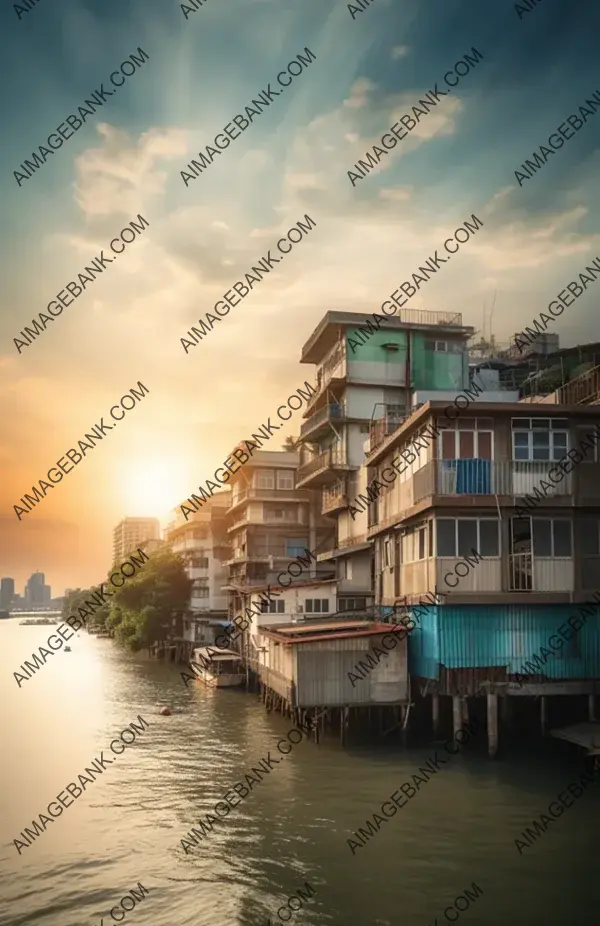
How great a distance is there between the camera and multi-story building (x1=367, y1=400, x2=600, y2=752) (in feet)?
101

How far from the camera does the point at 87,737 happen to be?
1569 inches

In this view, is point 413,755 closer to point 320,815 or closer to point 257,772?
point 257,772

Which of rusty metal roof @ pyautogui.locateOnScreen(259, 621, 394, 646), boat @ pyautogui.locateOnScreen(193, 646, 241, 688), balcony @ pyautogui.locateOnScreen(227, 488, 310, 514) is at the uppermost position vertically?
balcony @ pyautogui.locateOnScreen(227, 488, 310, 514)

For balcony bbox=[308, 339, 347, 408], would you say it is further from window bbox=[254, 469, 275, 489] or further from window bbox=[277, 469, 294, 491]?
window bbox=[277, 469, 294, 491]

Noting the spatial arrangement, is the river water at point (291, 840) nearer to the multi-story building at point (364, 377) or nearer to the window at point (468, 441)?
the window at point (468, 441)

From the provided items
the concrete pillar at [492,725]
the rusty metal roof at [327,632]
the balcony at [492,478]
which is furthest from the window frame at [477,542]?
the concrete pillar at [492,725]

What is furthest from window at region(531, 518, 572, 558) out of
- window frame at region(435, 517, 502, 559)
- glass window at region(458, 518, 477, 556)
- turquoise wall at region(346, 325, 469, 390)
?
turquoise wall at region(346, 325, 469, 390)

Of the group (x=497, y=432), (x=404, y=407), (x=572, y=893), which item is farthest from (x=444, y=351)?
(x=572, y=893)

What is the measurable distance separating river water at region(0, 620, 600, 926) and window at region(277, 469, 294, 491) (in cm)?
3706

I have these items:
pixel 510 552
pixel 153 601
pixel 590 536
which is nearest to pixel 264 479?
pixel 153 601

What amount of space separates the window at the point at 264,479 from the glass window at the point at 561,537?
43.6 meters

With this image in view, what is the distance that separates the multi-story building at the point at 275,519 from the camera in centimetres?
7194

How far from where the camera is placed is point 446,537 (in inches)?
1232

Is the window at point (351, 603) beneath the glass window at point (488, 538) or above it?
beneath
